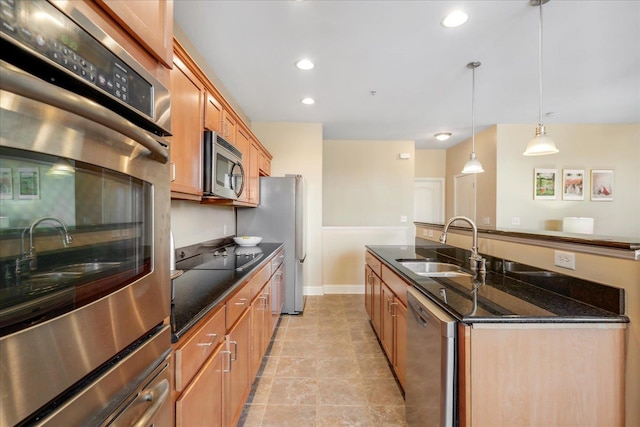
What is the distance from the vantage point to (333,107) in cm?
359

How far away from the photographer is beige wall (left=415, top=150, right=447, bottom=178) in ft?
19.7

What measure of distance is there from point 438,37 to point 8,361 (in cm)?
280

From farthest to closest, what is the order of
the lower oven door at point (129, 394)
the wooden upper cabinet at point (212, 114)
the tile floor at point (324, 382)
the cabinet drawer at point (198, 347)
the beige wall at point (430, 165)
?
1. the beige wall at point (430, 165)
2. the wooden upper cabinet at point (212, 114)
3. the tile floor at point (324, 382)
4. the cabinet drawer at point (198, 347)
5. the lower oven door at point (129, 394)

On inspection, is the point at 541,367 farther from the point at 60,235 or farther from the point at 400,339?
the point at 60,235

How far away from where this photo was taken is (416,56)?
8.06 ft

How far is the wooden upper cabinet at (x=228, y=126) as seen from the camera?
7.00ft

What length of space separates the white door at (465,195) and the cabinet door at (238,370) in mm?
4636

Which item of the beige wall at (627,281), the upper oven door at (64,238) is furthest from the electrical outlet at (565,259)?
the upper oven door at (64,238)

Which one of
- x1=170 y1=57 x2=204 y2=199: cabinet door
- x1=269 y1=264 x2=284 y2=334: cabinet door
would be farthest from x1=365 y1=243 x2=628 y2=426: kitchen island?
x1=269 y1=264 x2=284 y2=334: cabinet door

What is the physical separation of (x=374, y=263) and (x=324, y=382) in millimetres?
1160

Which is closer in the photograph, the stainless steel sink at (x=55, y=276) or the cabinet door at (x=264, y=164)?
the stainless steel sink at (x=55, y=276)

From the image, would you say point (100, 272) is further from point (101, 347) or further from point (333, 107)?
point (333, 107)

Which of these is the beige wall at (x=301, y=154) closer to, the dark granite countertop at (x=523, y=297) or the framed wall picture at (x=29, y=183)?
A: the dark granite countertop at (x=523, y=297)

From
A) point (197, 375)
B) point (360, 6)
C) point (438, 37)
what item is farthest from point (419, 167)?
point (197, 375)
